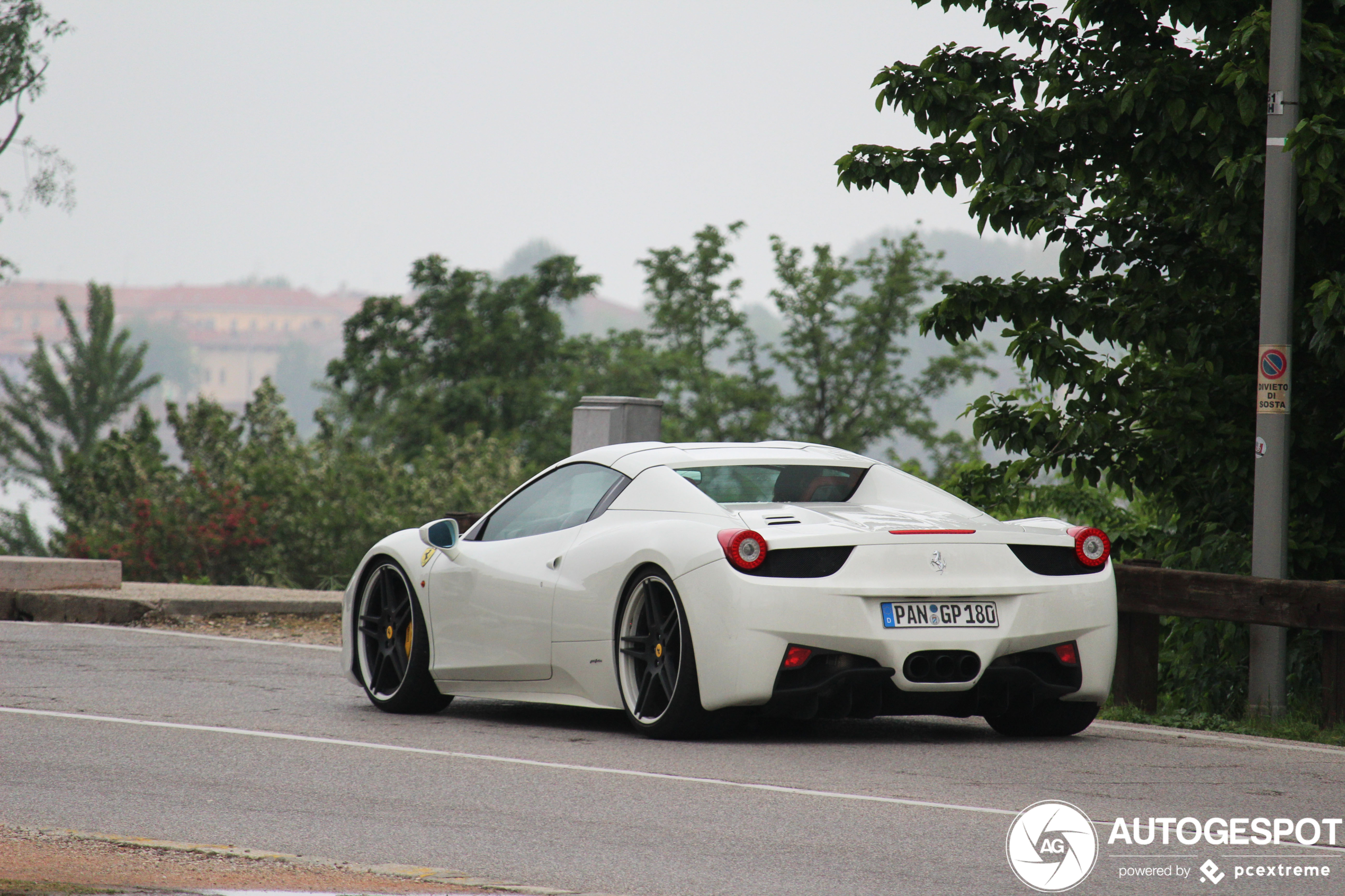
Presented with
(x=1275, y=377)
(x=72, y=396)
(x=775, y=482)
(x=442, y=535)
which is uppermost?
(x=72, y=396)

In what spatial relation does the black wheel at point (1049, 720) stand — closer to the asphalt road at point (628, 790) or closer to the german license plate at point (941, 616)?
the asphalt road at point (628, 790)

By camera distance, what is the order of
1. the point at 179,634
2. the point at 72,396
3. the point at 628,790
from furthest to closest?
the point at 72,396, the point at 179,634, the point at 628,790

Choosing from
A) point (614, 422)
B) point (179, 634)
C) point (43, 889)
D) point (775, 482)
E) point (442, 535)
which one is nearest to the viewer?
point (43, 889)

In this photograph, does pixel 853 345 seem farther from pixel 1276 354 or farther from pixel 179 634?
pixel 1276 354

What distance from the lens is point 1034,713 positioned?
8.16 m

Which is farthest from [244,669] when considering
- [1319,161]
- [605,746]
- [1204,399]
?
[1319,161]

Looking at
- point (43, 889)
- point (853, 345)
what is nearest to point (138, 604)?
point (43, 889)

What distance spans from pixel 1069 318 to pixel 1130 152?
3.54 feet

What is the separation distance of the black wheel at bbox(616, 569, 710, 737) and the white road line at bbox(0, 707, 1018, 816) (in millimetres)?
639

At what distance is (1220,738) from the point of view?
865 centimetres

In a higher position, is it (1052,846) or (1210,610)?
(1210,610)

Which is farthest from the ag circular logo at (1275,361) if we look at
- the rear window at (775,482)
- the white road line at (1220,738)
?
the rear window at (775,482)

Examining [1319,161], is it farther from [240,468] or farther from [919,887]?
[240,468]

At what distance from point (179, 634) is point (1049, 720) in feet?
26.7
